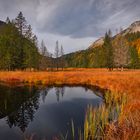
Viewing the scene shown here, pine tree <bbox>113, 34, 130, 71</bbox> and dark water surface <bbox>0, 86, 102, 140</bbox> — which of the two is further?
pine tree <bbox>113, 34, 130, 71</bbox>

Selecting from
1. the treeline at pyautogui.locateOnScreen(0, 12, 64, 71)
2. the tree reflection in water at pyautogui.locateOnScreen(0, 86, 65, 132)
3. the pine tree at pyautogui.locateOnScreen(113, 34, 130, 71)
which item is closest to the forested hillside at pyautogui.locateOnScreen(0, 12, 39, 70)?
the treeline at pyautogui.locateOnScreen(0, 12, 64, 71)

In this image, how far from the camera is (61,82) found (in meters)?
37.0

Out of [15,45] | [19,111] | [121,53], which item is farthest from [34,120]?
[121,53]

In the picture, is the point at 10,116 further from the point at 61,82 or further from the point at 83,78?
the point at 83,78

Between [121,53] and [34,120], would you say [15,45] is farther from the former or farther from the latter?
[34,120]

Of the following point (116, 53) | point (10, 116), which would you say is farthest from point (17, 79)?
point (116, 53)

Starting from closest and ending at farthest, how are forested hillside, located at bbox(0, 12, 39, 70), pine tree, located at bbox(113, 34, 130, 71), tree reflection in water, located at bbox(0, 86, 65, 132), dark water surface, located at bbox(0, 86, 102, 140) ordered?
dark water surface, located at bbox(0, 86, 102, 140) < tree reflection in water, located at bbox(0, 86, 65, 132) < forested hillside, located at bbox(0, 12, 39, 70) < pine tree, located at bbox(113, 34, 130, 71)

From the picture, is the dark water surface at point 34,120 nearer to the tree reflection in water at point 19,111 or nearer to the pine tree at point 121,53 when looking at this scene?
the tree reflection in water at point 19,111

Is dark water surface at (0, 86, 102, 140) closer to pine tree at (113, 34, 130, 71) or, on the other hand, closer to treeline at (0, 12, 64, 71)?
treeline at (0, 12, 64, 71)

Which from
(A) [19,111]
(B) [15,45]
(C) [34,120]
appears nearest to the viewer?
(C) [34,120]

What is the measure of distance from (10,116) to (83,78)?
2456 cm

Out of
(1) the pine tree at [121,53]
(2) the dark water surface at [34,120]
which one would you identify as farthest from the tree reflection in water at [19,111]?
(1) the pine tree at [121,53]

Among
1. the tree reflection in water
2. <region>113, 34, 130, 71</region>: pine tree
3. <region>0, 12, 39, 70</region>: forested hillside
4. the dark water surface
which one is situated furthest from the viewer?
<region>113, 34, 130, 71</region>: pine tree

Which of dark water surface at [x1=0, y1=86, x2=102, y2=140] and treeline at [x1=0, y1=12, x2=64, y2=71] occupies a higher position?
treeline at [x1=0, y1=12, x2=64, y2=71]
